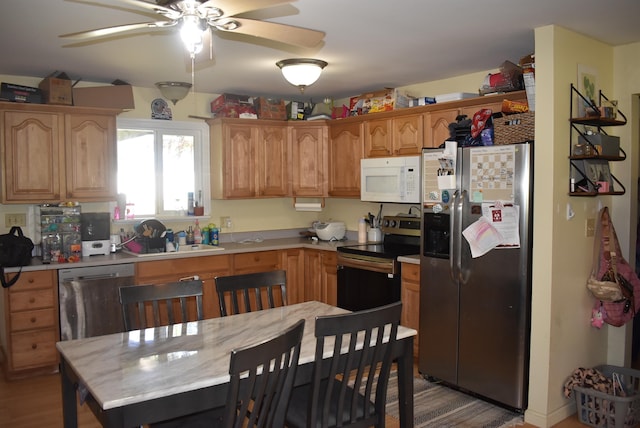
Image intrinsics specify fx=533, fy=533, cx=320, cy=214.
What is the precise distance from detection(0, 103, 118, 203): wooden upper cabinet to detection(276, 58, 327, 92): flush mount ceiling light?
1710 mm

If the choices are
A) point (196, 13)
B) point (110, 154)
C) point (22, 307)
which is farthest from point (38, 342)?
point (196, 13)

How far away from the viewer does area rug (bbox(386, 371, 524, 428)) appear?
10.9 ft

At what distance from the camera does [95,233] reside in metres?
4.58

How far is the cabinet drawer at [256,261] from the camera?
5031 mm

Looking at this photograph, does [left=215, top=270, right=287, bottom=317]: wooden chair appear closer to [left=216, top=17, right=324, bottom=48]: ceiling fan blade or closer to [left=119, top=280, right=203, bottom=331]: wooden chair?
[left=119, top=280, right=203, bottom=331]: wooden chair

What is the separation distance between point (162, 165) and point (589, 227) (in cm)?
378

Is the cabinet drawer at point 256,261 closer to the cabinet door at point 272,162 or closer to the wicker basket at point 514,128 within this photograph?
the cabinet door at point 272,162

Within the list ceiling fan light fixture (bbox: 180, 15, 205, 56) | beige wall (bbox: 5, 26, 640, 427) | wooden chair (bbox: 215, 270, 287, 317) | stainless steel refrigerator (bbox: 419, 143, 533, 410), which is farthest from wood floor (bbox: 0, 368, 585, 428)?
ceiling fan light fixture (bbox: 180, 15, 205, 56)

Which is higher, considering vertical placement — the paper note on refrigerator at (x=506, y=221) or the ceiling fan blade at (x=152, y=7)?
the ceiling fan blade at (x=152, y=7)

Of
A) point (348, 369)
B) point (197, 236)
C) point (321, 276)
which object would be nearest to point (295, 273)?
point (321, 276)

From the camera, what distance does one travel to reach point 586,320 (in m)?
3.53

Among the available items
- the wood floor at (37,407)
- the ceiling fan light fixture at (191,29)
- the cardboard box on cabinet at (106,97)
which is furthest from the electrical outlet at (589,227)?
the cardboard box on cabinet at (106,97)

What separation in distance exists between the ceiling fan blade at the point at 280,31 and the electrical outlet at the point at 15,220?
3.14 meters

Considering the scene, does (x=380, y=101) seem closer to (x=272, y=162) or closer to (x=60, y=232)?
(x=272, y=162)
